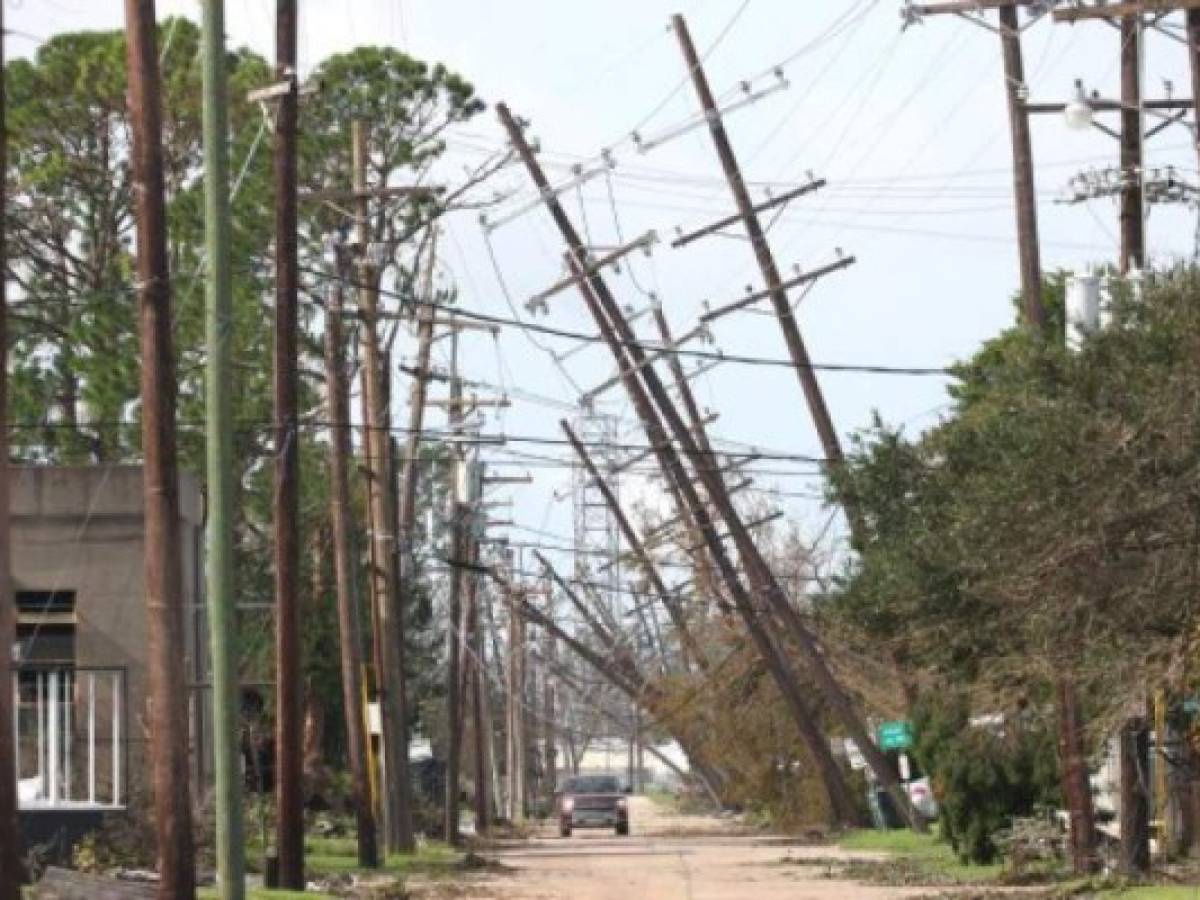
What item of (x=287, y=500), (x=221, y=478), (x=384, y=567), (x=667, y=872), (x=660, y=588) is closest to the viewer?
(x=221, y=478)

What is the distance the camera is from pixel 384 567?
45.9 meters

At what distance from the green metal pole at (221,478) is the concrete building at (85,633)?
10.1 metres

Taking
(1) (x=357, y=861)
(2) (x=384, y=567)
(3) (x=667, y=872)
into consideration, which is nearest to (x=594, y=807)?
(2) (x=384, y=567)

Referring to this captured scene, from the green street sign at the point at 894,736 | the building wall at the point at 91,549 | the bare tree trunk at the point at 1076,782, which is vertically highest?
the building wall at the point at 91,549

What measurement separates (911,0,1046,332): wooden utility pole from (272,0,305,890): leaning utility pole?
7.87 metres

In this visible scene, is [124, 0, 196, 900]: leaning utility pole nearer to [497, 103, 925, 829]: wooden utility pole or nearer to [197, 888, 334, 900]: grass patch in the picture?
[197, 888, 334, 900]: grass patch

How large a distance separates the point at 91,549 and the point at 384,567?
24.9 ft

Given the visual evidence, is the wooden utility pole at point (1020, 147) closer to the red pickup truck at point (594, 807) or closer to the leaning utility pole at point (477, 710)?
the leaning utility pole at point (477, 710)

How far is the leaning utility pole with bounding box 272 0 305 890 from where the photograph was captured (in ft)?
101

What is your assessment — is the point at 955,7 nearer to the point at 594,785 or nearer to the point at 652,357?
the point at 652,357

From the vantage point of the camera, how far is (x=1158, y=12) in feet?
93.5

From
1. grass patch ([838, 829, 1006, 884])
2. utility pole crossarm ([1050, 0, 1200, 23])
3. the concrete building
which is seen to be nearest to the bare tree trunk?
grass patch ([838, 829, 1006, 884])

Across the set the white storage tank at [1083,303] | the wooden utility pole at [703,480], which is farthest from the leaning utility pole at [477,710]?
the white storage tank at [1083,303]

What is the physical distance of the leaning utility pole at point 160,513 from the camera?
2361 cm
